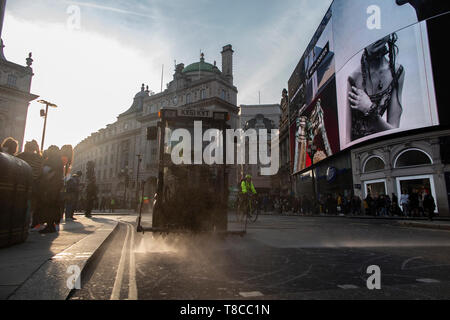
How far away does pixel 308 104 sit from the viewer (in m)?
37.1

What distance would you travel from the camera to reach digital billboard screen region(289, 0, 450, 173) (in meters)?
21.1

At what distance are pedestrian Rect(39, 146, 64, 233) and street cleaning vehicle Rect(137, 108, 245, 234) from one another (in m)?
1.93

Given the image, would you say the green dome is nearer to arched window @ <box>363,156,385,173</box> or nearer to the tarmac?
arched window @ <box>363,156,385,173</box>

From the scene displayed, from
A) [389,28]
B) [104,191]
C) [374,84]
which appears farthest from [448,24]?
[104,191]

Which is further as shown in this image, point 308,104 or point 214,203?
point 308,104

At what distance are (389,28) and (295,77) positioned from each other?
72.4 ft

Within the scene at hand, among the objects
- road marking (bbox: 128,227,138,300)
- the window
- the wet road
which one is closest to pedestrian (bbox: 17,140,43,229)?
the wet road

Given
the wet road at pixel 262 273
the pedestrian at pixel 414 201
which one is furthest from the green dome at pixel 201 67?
the wet road at pixel 262 273

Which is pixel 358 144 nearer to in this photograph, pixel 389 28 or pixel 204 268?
pixel 389 28

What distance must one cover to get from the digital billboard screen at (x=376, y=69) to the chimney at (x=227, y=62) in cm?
2134

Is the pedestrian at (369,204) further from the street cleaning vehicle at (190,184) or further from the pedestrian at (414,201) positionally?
the street cleaning vehicle at (190,184)

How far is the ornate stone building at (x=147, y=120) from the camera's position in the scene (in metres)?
47.2

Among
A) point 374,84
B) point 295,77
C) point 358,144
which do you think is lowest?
point 358,144
